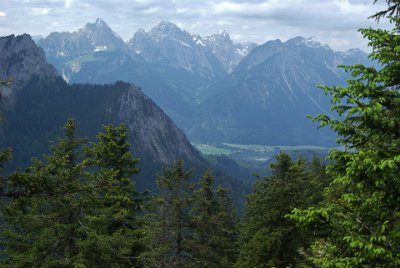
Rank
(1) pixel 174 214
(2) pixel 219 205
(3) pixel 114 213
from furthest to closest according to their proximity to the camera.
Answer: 1. (2) pixel 219 205
2. (1) pixel 174 214
3. (3) pixel 114 213

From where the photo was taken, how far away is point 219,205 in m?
35.3

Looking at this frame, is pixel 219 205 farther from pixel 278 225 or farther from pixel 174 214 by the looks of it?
pixel 278 225

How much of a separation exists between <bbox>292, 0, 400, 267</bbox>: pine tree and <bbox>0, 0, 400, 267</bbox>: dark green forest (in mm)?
28

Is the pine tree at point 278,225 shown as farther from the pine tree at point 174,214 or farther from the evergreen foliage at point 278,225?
the pine tree at point 174,214

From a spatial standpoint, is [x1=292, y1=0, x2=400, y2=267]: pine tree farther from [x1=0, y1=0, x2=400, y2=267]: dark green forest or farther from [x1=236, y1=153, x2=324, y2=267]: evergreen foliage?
[x1=236, y1=153, x2=324, y2=267]: evergreen foliage

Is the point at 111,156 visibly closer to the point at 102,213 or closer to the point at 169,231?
the point at 102,213

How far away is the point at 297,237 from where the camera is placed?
22.8m

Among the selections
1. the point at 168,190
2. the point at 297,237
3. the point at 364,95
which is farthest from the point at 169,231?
the point at 364,95

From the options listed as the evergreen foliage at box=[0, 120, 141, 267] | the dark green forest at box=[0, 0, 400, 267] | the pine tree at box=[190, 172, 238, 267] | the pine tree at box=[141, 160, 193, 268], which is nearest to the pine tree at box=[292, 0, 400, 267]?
the dark green forest at box=[0, 0, 400, 267]

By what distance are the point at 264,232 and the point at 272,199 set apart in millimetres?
1922

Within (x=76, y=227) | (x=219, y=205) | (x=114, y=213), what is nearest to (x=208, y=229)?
(x=219, y=205)

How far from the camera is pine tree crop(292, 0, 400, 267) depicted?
30.2 ft

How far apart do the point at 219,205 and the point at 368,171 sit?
26661 millimetres

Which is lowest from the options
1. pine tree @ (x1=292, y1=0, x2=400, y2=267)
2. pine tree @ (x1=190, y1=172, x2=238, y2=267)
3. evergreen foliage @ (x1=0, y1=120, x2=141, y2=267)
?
pine tree @ (x1=190, y1=172, x2=238, y2=267)
